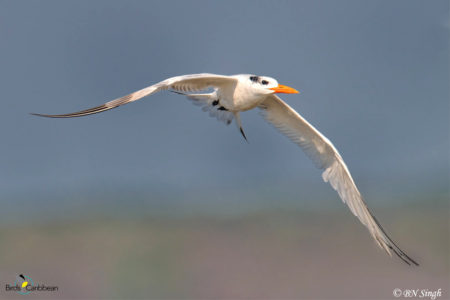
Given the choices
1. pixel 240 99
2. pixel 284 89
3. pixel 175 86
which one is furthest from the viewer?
pixel 240 99

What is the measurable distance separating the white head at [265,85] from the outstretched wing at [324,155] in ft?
3.95

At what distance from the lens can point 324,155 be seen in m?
11.0

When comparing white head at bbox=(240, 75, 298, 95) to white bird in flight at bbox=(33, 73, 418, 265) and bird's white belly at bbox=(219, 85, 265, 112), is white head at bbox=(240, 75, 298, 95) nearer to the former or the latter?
white bird in flight at bbox=(33, 73, 418, 265)

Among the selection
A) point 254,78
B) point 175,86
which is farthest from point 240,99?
point 175,86

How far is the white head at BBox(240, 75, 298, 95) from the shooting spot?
9156mm

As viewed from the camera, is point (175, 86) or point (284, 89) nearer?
point (175, 86)

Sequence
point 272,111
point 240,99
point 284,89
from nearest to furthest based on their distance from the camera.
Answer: point 284,89 → point 240,99 → point 272,111

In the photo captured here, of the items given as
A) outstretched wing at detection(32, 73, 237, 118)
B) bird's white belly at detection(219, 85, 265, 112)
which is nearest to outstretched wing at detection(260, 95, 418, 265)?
bird's white belly at detection(219, 85, 265, 112)

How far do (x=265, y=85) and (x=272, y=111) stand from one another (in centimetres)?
172

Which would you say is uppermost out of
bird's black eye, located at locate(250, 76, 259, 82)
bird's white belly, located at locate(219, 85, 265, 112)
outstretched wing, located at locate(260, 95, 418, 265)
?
bird's black eye, located at locate(250, 76, 259, 82)

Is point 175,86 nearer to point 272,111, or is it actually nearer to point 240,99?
point 240,99

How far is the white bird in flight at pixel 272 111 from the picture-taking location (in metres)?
8.70

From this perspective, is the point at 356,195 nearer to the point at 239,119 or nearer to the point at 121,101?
the point at 239,119

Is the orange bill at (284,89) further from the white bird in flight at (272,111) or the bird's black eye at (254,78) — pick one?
the bird's black eye at (254,78)
